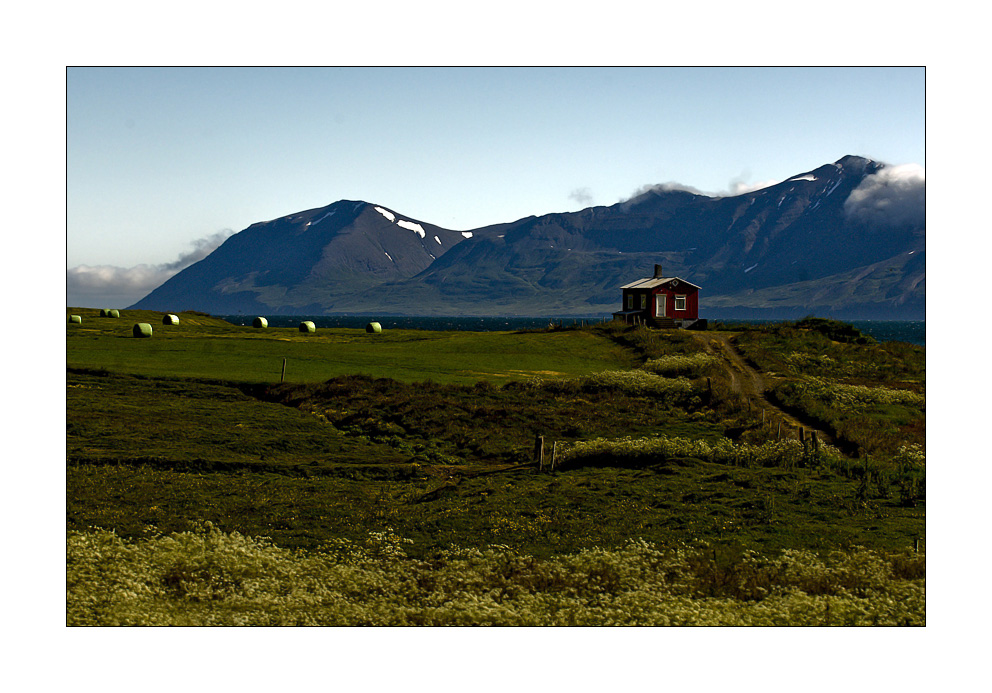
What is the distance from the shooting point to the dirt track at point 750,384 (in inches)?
1810

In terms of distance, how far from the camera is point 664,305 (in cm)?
10462

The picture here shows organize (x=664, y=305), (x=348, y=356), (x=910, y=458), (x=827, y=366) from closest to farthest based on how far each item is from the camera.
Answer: (x=910, y=458) < (x=348, y=356) < (x=827, y=366) < (x=664, y=305)

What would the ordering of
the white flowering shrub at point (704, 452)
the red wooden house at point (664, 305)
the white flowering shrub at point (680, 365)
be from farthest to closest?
the red wooden house at point (664, 305) → the white flowering shrub at point (680, 365) → the white flowering shrub at point (704, 452)

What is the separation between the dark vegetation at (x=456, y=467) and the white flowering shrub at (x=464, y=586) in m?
1.13

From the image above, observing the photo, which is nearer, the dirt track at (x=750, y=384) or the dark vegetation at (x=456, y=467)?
the dark vegetation at (x=456, y=467)

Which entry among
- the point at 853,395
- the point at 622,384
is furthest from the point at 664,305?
the point at 853,395

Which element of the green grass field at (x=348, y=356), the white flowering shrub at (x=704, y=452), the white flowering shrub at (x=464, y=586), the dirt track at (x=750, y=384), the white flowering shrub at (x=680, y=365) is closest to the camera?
the white flowering shrub at (x=464, y=586)

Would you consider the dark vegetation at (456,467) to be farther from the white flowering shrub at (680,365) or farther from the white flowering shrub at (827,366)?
the white flowering shrub at (827,366)

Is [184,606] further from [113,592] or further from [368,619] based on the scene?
[368,619]

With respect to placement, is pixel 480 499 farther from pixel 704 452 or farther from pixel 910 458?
pixel 910 458

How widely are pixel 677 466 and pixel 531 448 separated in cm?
902

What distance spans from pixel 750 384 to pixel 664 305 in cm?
4114

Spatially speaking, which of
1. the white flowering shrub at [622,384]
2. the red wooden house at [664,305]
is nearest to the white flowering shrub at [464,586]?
the white flowering shrub at [622,384]

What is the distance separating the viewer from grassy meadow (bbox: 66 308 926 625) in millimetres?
21875
